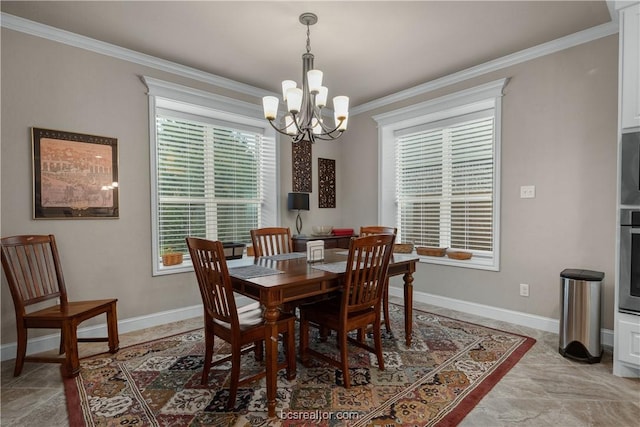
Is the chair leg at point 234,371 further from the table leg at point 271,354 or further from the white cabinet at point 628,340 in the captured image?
the white cabinet at point 628,340

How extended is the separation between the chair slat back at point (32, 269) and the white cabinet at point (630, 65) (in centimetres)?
431

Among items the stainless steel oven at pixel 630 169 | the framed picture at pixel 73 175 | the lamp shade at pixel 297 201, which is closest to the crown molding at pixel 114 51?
the framed picture at pixel 73 175

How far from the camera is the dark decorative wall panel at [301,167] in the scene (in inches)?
176

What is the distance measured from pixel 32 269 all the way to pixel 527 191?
14.3 ft

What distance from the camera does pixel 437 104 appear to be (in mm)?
3885

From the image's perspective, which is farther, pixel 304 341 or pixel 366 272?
pixel 304 341

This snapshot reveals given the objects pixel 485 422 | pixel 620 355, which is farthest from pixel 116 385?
pixel 620 355

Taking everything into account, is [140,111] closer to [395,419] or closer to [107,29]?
[107,29]

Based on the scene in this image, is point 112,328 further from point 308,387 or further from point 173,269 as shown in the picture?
point 308,387

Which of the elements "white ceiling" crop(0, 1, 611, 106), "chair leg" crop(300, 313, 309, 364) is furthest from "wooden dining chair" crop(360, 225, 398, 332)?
"white ceiling" crop(0, 1, 611, 106)

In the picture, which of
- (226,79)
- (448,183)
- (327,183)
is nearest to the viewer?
(226,79)

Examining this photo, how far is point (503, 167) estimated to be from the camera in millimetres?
3402

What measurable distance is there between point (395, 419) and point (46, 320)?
2.40 meters

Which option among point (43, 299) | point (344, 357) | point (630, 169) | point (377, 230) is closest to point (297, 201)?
point (377, 230)
